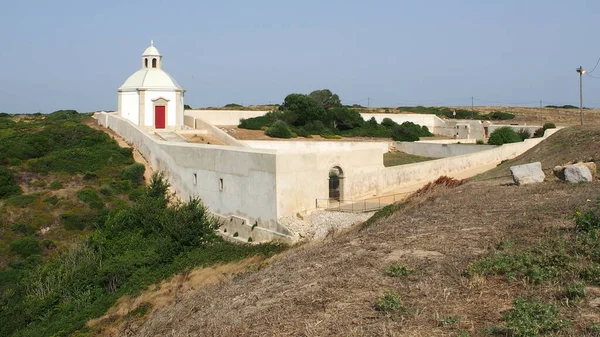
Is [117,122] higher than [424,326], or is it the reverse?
[117,122]

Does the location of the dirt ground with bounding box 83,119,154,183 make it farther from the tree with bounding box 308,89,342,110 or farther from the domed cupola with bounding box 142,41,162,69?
the tree with bounding box 308,89,342,110

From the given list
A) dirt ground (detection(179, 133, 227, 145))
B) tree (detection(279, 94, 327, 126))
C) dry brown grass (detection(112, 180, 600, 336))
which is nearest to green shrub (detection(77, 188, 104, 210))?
dirt ground (detection(179, 133, 227, 145))

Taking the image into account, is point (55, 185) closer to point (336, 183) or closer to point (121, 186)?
point (121, 186)

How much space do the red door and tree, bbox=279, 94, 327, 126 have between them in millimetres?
13975

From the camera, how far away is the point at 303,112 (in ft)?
153

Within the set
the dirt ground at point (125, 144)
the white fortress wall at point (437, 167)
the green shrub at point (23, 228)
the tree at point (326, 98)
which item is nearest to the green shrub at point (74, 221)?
the green shrub at point (23, 228)

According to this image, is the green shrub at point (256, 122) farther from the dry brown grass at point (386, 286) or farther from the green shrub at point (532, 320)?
the green shrub at point (532, 320)

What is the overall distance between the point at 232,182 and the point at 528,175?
9175mm

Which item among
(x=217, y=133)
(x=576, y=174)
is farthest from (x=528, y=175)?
(x=217, y=133)

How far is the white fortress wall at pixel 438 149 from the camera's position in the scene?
33312mm

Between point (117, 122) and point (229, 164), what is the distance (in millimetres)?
17990

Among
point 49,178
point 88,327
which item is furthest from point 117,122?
point 88,327

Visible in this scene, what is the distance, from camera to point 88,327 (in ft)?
43.8

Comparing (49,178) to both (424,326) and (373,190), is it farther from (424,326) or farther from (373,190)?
(424,326)
